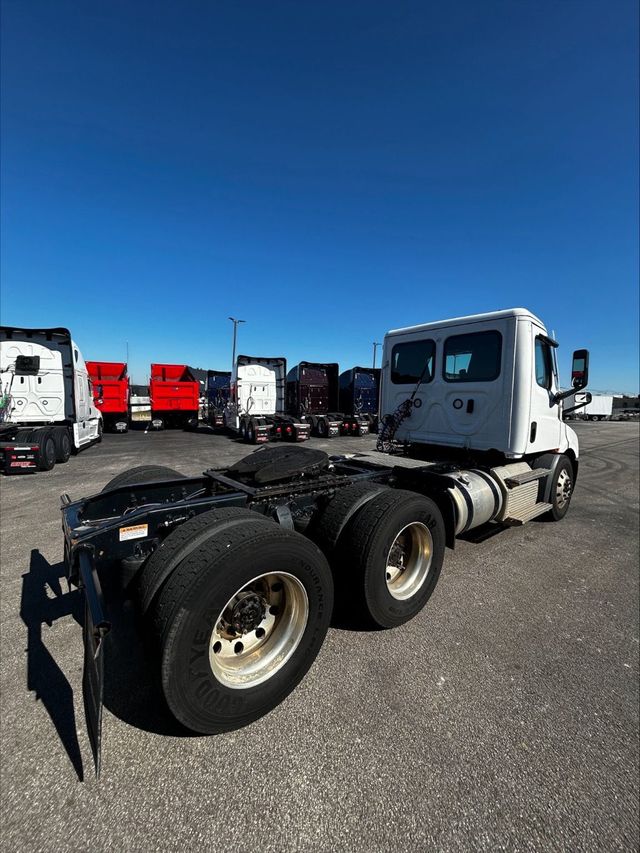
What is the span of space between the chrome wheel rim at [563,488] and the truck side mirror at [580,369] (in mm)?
1449

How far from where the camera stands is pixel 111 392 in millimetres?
18422

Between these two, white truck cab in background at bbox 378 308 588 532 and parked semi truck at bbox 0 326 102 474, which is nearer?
white truck cab in background at bbox 378 308 588 532

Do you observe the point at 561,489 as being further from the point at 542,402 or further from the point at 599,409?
the point at 599,409

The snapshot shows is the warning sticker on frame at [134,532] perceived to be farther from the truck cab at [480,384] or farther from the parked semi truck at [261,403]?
the parked semi truck at [261,403]

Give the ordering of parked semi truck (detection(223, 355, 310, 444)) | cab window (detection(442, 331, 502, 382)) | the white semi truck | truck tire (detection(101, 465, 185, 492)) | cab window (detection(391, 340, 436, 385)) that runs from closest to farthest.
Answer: truck tire (detection(101, 465, 185, 492))
cab window (detection(442, 331, 502, 382))
cab window (detection(391, 340, 436, 385))
parked semi truck (detection(223, 355, 310, 444))
the white semi truck

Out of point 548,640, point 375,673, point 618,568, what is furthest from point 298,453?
point 618,568

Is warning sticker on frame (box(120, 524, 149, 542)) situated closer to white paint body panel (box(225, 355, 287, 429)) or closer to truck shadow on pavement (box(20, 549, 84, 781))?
truck shadow on pavement (box(20, 549, 84, 781))

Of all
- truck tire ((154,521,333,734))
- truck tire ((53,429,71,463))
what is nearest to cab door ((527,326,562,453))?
truck tire ((154,521,333,734))

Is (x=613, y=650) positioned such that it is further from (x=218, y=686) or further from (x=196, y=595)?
(x=196, y=595)

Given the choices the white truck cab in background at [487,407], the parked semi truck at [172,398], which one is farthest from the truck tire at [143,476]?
the parked semi truck at [172,398]

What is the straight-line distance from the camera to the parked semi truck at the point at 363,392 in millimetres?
20516

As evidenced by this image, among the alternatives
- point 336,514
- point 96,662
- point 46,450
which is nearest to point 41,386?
point 46,450

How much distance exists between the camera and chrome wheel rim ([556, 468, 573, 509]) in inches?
238

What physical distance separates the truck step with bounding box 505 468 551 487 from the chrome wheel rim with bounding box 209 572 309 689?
147 inches
